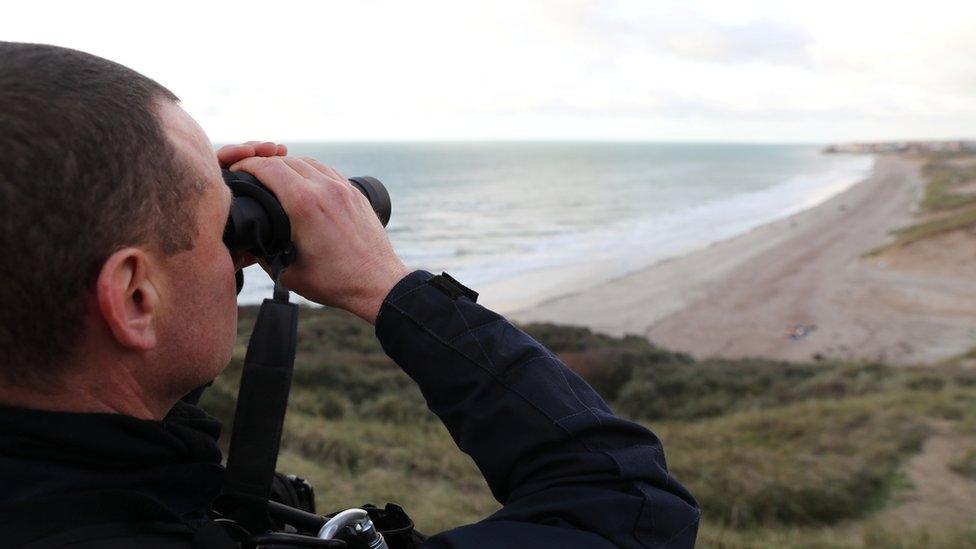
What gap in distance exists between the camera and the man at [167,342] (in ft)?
3.07

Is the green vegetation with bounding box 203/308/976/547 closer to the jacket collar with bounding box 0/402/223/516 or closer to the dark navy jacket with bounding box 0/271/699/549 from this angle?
the dark navy jacket with bounding box 0/271/699/549

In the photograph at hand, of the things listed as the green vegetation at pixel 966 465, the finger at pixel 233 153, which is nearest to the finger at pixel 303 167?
the finger at pixel 233 153

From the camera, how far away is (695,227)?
51812mm

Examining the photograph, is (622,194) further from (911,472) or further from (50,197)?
(50,197)

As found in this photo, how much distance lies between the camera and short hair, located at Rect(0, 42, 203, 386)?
0.92 meters

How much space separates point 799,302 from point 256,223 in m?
28.6

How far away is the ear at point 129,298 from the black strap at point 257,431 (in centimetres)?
15

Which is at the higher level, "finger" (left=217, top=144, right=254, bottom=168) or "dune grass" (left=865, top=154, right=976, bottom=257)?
"finger" (left=217, top=144, right=254, bottom=168)

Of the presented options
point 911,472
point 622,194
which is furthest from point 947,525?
point 622,194

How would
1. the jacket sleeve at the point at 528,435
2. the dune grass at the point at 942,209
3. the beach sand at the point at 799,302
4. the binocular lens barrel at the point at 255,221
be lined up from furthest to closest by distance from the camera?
the dune grass at the point at 942,209, the beach sand at the point at 799,302, the binocular lens barrel at the point at 255,221, the jacket sleeve at the point at 528,435

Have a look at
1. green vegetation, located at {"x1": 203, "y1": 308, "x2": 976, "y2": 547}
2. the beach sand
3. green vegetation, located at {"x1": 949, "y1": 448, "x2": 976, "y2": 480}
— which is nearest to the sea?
the beach sand

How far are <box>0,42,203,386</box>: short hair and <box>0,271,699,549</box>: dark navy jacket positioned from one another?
11cm

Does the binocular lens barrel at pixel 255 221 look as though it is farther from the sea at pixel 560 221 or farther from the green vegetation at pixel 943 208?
the green vegetation at pixel 943 208

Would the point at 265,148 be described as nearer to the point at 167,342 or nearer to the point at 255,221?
the point at 255,221
